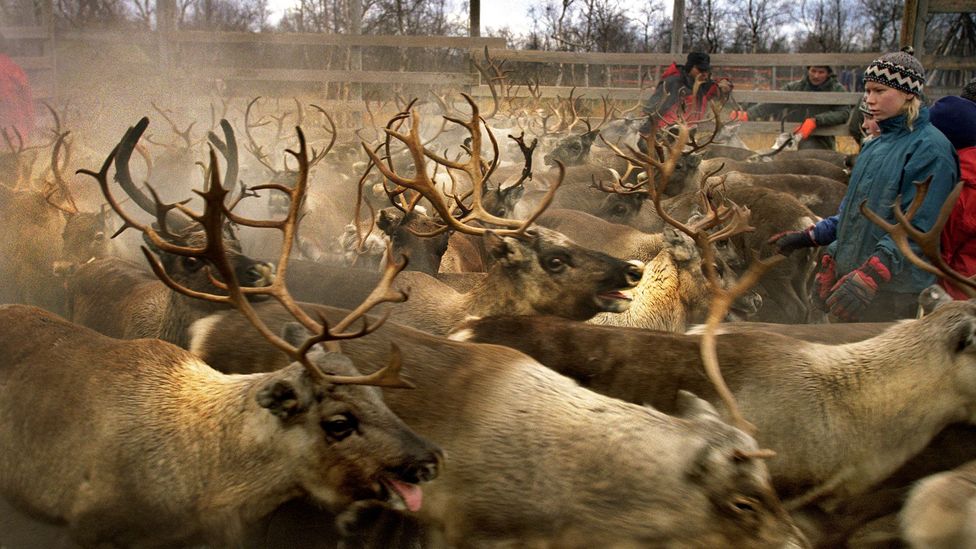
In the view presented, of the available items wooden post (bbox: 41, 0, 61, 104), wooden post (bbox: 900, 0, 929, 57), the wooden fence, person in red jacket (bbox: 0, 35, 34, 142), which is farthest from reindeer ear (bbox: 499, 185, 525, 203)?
wooden post (bbox: 41, 0, 61, 104)

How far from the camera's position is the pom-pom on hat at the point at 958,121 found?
412 cm

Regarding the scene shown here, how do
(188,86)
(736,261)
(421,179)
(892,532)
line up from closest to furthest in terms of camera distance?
(892,532) → (421,179) → (736,261) → (188,86)

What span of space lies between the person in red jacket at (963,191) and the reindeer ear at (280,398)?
3.03 metres

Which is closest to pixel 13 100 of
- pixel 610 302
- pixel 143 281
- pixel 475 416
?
pixel 143 281

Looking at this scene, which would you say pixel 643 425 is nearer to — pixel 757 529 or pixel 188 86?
pixel 757 529

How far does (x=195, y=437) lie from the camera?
9.29 feet

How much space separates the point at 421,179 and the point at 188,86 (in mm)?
10214

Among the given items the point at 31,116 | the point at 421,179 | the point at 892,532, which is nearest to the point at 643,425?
the point at 892,532

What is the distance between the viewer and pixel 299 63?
52.5ft

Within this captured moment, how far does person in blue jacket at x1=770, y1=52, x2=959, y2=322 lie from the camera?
152 inches

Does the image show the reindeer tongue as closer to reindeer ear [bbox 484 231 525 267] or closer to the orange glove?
reindeer ear [bbox 484 231 525 267]

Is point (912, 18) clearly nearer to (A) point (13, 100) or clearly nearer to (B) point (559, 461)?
(B) point (559, 461)

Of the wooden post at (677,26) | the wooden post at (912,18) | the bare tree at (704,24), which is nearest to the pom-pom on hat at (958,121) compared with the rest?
the wooden post at (912,18)

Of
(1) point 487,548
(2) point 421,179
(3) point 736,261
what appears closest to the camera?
(1) point 487,548
